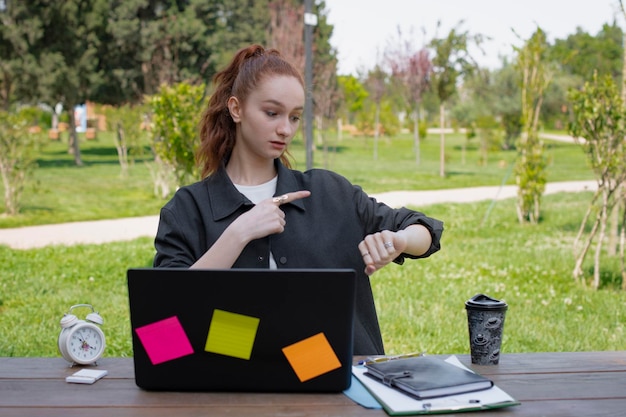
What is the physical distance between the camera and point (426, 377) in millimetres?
1720

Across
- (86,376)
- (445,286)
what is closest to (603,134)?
(445,286)

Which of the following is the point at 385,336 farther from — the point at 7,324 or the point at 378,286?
the point at 7,324

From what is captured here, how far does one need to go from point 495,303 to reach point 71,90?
2573 cm

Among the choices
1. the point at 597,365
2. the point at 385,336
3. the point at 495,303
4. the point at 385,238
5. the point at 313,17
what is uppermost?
the point at 313,17

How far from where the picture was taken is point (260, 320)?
1621 millimetres

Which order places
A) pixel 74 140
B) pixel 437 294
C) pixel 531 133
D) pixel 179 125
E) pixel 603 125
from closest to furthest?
1. pixel 437 294
2. pixel 603 125
3. pixel 179 125
4. pixel 531 133
5. pixel 74 140

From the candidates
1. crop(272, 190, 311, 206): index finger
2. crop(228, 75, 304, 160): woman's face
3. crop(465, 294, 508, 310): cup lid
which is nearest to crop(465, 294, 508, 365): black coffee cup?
crop(465, 294, 508, 310): cup lid

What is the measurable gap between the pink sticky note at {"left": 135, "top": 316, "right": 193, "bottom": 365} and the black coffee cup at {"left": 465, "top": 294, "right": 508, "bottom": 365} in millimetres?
744

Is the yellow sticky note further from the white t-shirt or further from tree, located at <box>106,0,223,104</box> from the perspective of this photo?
tree, located at <box>106,0,223,104</box>

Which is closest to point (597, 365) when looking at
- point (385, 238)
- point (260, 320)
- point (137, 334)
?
point (385, 238)

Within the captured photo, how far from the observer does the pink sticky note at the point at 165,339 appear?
1642 millimetres

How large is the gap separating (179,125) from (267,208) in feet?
19.4

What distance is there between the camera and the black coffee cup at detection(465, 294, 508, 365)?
1.97 metres

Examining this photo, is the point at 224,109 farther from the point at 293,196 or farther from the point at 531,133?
the point at 531,133
